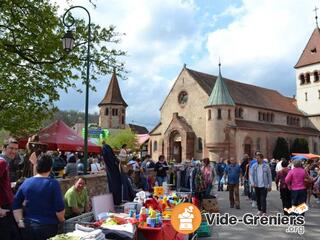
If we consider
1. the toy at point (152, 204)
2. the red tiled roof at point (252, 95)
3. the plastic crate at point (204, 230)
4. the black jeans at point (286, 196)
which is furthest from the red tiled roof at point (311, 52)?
the toy at point (152, 204)

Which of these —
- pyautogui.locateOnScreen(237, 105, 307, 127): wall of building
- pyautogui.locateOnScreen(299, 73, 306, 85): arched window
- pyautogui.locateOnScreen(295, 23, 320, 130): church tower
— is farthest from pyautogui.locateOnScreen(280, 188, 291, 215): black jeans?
pyautogui.locateOnScreen(299, 73, 306, 85): arched window

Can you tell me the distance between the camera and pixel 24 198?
17.1ft

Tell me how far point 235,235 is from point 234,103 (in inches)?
1516

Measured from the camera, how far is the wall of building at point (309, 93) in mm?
62156

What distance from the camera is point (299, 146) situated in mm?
55094

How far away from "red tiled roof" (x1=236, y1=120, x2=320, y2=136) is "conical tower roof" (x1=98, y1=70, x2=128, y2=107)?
33914 mm

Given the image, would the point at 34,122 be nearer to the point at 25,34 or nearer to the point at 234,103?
the point at 25,34

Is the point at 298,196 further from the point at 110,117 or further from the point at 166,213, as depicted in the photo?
the point at 110,117

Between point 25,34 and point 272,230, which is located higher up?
point 25,34

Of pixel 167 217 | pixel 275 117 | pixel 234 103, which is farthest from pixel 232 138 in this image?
pixel 167 217

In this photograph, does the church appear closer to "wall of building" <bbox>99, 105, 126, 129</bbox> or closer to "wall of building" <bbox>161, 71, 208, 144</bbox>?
"wall of building" <bbox>161, 71, 208, 144</bbox>

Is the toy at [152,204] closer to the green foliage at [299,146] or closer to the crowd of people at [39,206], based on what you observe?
the crowd of people at [39,206]

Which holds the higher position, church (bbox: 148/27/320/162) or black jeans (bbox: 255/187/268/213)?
church (bbox: 148/27/320/162)

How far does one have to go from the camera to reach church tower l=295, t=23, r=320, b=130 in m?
62.2
